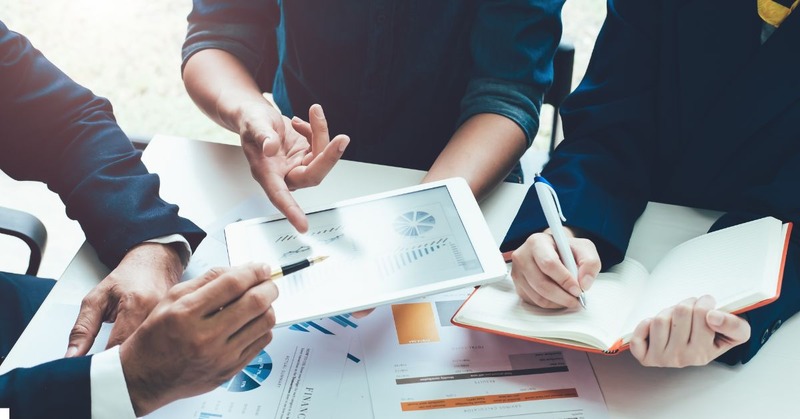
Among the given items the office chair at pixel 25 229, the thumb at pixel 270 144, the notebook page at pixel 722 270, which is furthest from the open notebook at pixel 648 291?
the office chair at pixel 25 229

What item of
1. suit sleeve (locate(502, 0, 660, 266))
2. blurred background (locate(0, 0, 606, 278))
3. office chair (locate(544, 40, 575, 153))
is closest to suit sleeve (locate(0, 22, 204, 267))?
suit sleeve (locate(502, 0, 660, 266))

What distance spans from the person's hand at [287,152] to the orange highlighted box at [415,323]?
0.57 feet

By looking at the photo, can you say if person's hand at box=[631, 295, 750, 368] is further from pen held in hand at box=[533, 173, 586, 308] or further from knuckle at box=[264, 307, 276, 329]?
knuckle at box=[264, 307, 276, 329]

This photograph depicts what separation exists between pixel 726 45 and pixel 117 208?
0.93 metres

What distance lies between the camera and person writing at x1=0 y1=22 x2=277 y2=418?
73cm

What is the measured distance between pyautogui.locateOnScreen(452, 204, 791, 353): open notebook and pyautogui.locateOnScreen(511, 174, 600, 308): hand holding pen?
0.02m

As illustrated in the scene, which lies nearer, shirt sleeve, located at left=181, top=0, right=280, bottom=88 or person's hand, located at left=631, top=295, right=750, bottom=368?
person's hand, located at left=631, top=295, right=750, bottom=368

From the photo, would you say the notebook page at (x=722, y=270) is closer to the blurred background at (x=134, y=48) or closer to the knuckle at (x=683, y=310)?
the knuckle at (x=683, y=310)

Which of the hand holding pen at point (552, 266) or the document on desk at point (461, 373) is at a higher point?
the hand holding pen at point (552, 266)

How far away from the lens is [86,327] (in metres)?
0.85

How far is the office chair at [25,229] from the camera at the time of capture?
3.61 feet

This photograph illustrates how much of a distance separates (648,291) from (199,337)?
1.86 feet

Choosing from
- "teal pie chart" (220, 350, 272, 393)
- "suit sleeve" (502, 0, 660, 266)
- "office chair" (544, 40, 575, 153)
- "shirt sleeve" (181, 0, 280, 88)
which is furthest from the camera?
"office chair" (544, 40, 575, 153)

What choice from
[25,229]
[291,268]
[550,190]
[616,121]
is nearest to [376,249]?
[291,268]
